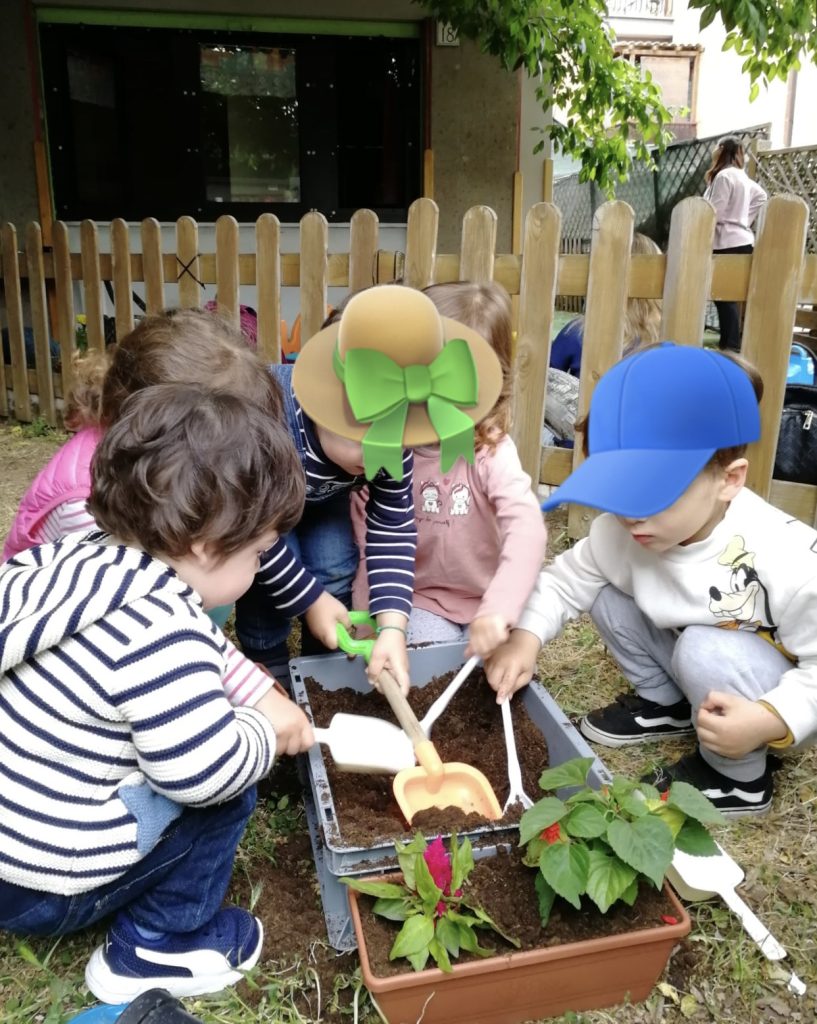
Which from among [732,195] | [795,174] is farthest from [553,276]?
[795,174]

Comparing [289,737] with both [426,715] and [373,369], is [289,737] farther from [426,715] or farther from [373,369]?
[373,369]

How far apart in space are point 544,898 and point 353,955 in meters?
0.33

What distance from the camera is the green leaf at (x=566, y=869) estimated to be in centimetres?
104

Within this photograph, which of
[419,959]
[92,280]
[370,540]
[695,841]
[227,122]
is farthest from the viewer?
[227,122]

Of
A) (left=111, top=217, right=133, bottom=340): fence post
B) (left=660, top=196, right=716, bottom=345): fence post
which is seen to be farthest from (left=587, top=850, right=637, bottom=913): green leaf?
(left=111, top=217, right=133, bottom=340): fence post

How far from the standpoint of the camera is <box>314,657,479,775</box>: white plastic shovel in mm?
1462

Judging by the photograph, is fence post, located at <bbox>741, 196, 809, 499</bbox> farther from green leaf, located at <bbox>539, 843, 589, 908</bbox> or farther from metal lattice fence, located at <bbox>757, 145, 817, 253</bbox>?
metal lattice fence, located at <bbox>757, 145, 817, 253</bbox>

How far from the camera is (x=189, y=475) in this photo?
3.63 ft

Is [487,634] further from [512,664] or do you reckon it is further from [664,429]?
[664,429]

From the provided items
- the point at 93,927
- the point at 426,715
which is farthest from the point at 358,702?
the point at 93,927

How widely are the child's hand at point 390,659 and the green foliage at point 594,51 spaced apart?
3870 millimetres

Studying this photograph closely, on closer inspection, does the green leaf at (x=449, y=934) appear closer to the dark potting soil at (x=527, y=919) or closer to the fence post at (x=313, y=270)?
the dark potting soil at (x=527, y=919)

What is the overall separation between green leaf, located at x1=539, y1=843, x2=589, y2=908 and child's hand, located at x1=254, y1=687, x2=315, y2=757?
40 centimetres

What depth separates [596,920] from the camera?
111 cm
